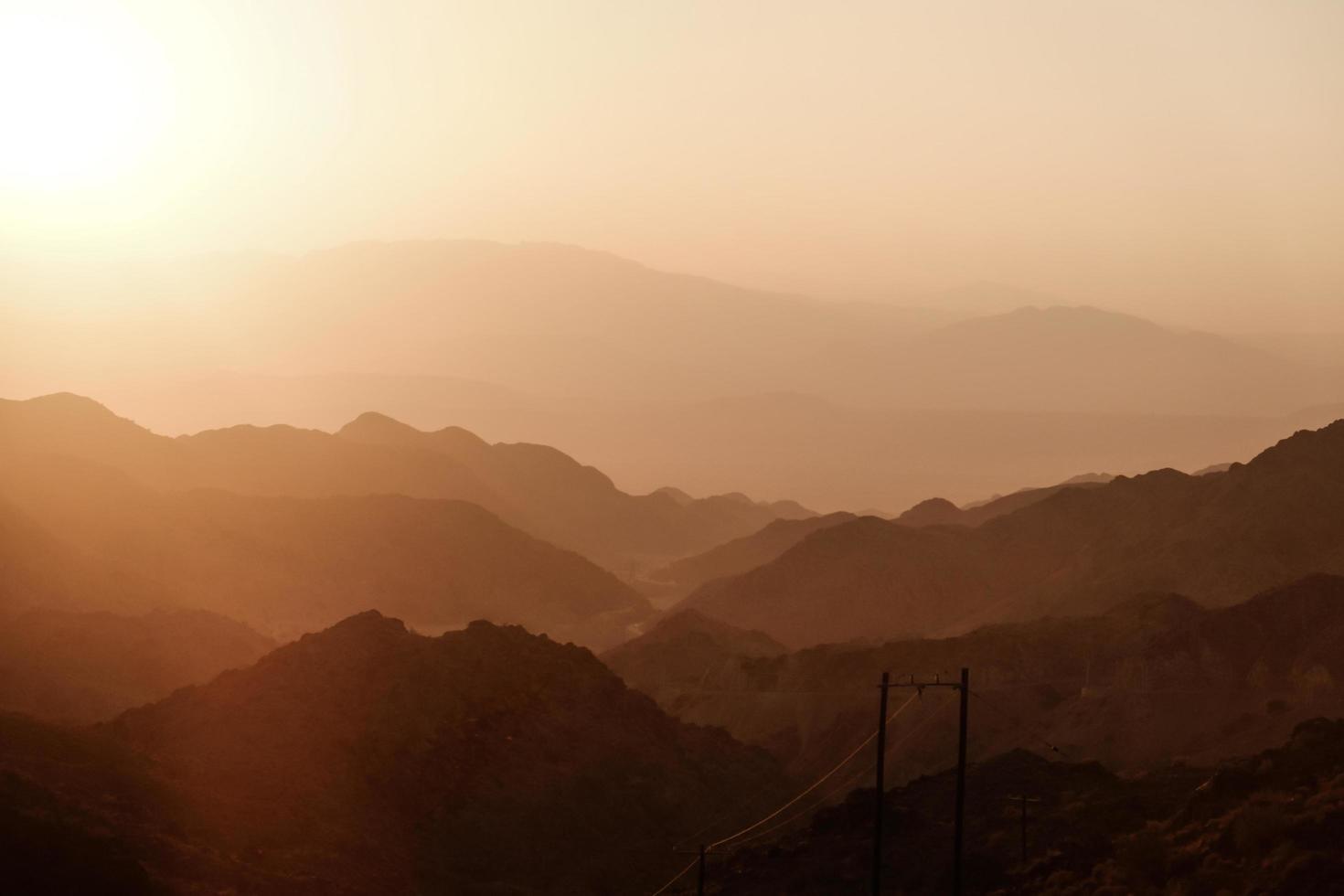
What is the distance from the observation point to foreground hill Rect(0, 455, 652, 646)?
142 m

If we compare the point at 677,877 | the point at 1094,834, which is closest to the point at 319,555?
the point at 677,877

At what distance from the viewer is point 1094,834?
44406 millimetres

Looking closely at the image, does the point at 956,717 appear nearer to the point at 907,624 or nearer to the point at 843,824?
the point at 843,824

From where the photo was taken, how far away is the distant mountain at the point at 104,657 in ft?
280

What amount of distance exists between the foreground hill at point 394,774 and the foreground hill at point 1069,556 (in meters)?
44.4

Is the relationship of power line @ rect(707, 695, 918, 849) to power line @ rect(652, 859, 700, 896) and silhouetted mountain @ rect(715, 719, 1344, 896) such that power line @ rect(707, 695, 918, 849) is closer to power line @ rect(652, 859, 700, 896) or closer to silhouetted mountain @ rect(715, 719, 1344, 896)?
power line @ rect(652, 859, 700, 896)

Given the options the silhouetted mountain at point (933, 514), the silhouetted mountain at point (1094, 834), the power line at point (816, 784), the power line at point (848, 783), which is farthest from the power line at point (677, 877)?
the silhouetted mountain at point (933, 514)

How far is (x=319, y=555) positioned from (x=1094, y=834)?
120 metres

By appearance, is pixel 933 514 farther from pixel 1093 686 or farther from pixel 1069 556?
pixel 1093 686

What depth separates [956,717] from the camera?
7350 centimetres

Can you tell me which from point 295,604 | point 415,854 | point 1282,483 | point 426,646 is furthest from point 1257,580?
point 295,604

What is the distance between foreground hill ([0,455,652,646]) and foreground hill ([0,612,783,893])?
66816 mm

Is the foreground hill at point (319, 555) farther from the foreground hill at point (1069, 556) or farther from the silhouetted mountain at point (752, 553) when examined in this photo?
the silhouetted mountain at point (752, 553)

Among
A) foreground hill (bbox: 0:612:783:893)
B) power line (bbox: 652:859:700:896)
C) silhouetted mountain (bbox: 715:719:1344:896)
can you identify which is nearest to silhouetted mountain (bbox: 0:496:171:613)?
foreground hill (bbox: 0:612:783:893)
